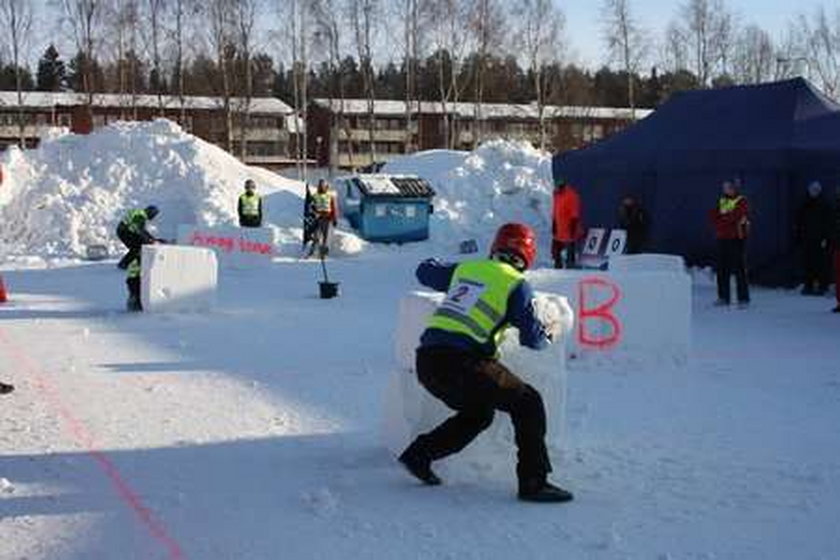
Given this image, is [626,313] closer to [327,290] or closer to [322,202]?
[327,290]

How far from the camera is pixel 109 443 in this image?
732 cm

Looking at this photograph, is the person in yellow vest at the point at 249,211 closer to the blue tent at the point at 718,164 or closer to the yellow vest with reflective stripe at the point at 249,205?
the yellow vest with reflective stripe at the point at 249,205

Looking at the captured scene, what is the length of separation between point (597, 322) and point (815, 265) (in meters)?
7.51

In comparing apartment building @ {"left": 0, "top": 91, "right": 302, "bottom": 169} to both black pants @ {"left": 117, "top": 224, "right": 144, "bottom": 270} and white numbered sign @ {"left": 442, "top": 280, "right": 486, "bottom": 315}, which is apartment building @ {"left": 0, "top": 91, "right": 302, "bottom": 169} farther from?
white numbered sign @ {"left": 442, "top": 280, "right": 486, "bottom": 315}

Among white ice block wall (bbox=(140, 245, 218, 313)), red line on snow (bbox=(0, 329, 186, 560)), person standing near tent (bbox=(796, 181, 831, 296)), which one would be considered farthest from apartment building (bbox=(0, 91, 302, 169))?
red line on snow (bbox=(0, 329, 186, 560))

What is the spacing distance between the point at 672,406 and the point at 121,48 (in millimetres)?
45885

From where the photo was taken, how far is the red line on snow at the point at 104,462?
538cm

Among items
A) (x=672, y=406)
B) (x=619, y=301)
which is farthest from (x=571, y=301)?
(x=672, y=406)

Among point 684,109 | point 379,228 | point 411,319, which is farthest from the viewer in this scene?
point 379,228

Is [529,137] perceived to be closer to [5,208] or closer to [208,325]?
[5,208]

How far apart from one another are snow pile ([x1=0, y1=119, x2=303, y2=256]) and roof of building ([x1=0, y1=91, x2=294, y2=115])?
70.0 ft

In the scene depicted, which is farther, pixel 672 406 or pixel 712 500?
pixel 672 406

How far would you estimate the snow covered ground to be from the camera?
5363 mm

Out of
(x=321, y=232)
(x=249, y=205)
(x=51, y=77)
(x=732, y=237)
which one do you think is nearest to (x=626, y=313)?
(x=732, y=237)
